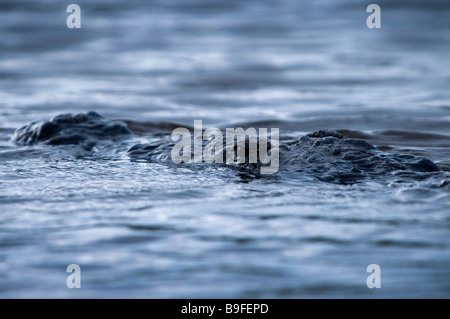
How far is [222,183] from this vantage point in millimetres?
3631

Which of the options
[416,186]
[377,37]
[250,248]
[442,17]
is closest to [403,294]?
[250,248]

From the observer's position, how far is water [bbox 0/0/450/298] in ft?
8.17

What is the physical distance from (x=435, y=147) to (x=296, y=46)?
5.64 metres

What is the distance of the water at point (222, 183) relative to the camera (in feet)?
8.17


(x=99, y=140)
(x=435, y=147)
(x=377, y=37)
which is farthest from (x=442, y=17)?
(x=99, y=140)

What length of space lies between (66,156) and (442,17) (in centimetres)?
963

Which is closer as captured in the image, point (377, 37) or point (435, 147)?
point (435, 147)

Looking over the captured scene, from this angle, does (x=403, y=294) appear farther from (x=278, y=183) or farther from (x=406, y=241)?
(x=278, y=183)

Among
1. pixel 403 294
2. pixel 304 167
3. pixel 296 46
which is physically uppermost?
pixel 296 46

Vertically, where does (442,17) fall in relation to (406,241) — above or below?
above

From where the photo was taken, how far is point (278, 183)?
3.57 meters

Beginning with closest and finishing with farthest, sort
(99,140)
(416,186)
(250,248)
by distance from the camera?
(250,248) → (416,186) → (99,140)

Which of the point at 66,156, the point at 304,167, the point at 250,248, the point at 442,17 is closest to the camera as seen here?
the point at 250,248

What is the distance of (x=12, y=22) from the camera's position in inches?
478
